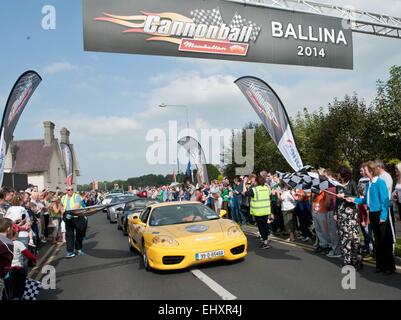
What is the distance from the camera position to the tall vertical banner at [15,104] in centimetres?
960

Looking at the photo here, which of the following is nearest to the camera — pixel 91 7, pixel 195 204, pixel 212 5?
pixel 195 204

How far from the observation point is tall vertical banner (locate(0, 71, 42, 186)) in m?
9.60

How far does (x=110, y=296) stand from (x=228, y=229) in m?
2.70

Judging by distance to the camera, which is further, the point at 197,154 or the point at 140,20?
the point at 197,154

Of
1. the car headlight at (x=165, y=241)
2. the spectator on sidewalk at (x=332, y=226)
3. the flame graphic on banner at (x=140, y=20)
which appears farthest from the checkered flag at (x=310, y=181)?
the flame graphic on banner at (x=140, y=20)

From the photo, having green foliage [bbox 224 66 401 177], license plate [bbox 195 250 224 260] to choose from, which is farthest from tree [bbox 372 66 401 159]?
license plate [bbox 195 250 224 260]

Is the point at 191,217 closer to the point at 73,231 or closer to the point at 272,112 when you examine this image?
the point at 73,231

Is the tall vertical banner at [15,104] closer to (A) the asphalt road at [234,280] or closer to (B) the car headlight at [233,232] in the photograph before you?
(A) the asphalt road at [234,280]

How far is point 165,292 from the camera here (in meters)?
6.12

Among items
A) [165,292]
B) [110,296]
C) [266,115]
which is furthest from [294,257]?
[266,115]

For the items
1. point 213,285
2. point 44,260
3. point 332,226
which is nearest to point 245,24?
point 332,226

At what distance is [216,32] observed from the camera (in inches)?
500

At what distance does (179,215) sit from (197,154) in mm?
18075
